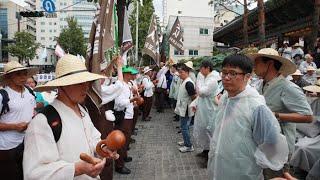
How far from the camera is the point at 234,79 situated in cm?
329

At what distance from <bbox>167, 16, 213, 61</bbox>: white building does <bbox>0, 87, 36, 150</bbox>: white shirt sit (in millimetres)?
48266

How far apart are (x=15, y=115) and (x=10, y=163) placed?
1.83 feet

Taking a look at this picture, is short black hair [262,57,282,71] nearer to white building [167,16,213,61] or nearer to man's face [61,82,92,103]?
man's face [61,82,92,103]

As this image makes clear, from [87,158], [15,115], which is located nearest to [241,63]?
[87,158]

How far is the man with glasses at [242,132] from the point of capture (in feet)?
10.2

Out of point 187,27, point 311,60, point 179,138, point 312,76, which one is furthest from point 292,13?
point 187,27

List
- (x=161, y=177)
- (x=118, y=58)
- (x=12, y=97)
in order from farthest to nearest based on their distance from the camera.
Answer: (x=161, y=177), (x=118, y=58), (x=12, y=97)

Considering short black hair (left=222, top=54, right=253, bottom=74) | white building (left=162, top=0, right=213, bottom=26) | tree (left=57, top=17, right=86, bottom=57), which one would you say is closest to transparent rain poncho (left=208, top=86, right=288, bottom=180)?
short black hair (left=222, top=54, right=253, bottom=74)

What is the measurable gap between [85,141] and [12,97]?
192 centimetres

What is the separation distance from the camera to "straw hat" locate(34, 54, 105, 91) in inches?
108

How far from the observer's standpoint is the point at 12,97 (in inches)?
170

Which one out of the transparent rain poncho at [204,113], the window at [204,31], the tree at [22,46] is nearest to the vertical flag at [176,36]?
the transparent rain poncho at [204,113]

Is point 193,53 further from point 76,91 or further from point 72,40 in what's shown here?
point 76,91

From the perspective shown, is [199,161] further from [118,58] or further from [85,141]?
[85,141]
